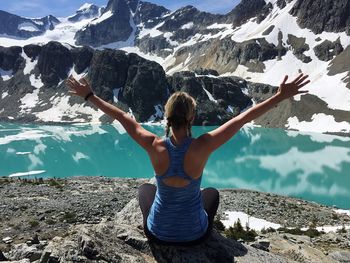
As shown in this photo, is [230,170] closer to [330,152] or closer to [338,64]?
[330,152]

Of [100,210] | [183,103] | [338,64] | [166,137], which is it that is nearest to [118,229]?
[166,137]

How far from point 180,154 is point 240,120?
0.89m

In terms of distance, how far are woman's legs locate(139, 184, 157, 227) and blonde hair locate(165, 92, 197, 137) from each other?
1.86 metres

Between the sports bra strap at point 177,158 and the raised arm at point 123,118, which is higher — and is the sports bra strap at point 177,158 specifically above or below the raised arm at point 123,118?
below

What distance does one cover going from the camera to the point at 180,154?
5648mm

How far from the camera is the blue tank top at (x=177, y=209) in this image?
5.72 meters

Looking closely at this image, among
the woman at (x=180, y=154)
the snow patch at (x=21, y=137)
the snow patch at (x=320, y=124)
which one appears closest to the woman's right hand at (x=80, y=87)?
the woman at (x=180, y=154)

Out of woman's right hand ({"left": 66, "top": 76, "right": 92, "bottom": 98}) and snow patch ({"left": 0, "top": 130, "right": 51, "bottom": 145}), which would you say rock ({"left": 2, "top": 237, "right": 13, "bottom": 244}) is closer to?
woman's right hand ({"left": 66, "top": 76, "right": 92, "bottom": 98})

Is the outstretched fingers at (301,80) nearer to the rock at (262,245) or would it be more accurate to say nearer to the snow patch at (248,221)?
the rock at (262,245)

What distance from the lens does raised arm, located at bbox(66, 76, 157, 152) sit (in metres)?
5.79

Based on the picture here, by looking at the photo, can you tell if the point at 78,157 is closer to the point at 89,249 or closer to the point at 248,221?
the point at 248,221

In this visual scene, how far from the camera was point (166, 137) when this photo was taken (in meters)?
5.86

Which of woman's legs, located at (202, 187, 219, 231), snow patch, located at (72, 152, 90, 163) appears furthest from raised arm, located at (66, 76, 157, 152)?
snow patch, located at (72, 152, 90, 163)

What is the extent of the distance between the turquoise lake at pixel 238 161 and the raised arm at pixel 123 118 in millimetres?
55445
